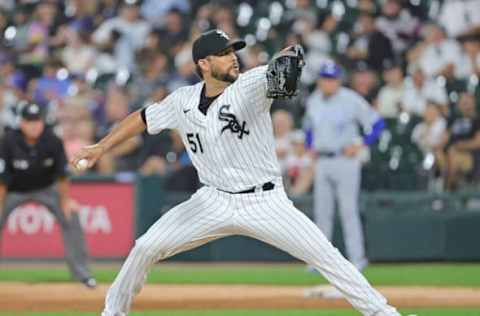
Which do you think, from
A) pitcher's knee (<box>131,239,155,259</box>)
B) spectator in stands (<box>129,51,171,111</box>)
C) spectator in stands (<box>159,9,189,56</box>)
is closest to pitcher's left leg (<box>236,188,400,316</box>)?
pitcher's knee (<box>131,239,155,259</box>)

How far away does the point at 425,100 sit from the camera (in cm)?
1518

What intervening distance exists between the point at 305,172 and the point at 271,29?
127 inches

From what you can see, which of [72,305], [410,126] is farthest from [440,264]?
[72,305]

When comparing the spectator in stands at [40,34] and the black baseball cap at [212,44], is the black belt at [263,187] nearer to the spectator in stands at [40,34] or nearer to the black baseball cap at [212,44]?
the black baseball cap at [212,44]

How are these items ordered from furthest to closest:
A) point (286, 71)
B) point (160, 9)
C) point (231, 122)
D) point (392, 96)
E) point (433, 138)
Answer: point (160, 9), point (392, 96), point (433, 138), point (231, 122), point (286, 71)

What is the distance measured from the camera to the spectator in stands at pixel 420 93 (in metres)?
15.2

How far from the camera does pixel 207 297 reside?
10.8 metres

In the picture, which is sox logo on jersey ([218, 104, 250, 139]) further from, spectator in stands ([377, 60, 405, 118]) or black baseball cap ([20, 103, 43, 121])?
spectator in stands ([377, 60, 405, 118])

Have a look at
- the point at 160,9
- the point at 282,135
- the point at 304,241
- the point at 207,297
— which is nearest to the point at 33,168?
the point at 207,297

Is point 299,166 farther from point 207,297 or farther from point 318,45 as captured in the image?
point 207,297

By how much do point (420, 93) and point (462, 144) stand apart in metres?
1.20

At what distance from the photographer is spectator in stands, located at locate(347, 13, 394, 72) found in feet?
53.8

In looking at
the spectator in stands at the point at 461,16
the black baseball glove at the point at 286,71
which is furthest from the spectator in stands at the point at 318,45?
the black baseball glove at the point at 286,71

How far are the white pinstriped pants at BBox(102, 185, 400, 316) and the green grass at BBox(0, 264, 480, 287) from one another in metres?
4.92
